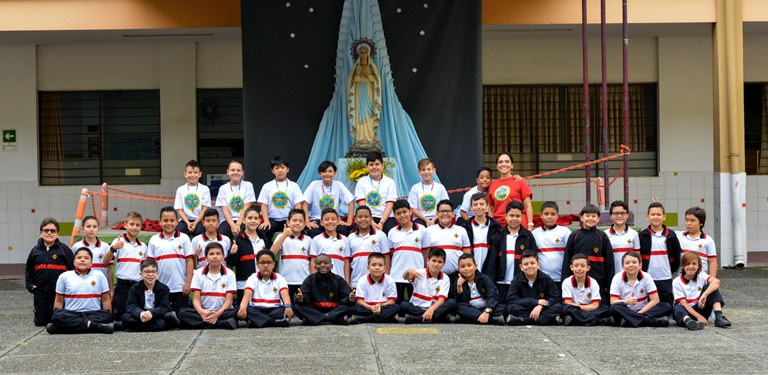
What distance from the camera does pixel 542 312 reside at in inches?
374

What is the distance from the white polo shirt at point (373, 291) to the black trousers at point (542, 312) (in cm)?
112

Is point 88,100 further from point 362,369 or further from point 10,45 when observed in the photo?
point 362,369

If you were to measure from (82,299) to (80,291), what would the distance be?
7 centimetres

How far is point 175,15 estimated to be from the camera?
1451 cm

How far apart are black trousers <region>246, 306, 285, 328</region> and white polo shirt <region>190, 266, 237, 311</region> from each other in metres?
0.27

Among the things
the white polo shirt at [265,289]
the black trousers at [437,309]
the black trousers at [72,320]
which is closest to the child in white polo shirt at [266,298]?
the white polo shirt at [265,289]

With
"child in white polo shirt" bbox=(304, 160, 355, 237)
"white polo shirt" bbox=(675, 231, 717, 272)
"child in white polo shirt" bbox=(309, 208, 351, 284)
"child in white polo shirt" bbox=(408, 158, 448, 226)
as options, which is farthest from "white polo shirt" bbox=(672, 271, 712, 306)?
"child in white polo shirt" bbox=(304, 160, 355, 237)

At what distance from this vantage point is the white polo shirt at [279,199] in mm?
11047

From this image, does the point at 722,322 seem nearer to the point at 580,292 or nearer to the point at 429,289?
the point at 580,292

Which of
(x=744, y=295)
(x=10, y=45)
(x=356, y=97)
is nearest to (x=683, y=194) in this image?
(x=744, y=295)

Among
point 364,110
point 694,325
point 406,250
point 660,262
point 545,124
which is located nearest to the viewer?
point 694,325

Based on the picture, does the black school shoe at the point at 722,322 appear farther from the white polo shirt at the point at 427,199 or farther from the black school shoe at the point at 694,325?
the white polo shirt at the point at 427,199

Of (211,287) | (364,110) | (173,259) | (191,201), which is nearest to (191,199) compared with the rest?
(191,201)

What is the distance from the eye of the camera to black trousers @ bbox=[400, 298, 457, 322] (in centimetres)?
962
